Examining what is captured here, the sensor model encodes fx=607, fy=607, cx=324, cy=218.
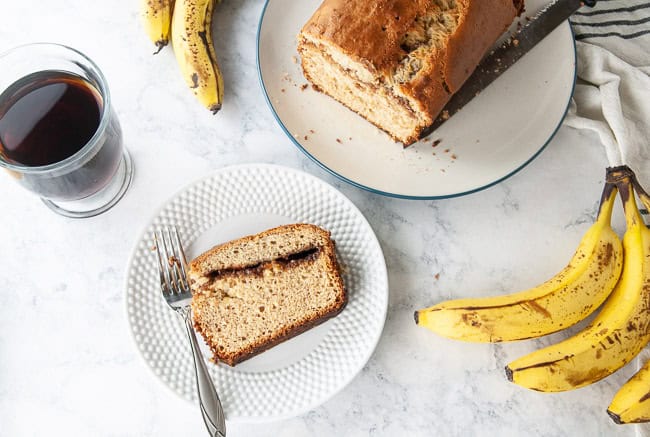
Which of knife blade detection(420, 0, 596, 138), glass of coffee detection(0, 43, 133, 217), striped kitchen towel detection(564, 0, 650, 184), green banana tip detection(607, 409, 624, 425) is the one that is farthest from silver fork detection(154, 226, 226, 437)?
striped kitchen towel detection(564, 0, 650, 184)

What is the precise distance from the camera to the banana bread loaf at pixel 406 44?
175 cm

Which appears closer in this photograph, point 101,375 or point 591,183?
point 101,375

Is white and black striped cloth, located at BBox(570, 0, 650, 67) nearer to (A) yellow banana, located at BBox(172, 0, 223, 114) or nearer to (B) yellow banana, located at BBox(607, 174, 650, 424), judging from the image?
(B) yellow banana, located at BBox(607, 174, 650, 424)

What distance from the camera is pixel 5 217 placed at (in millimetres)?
2016

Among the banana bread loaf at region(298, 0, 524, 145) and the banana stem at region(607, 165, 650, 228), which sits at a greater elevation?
the banana bread loaf at region(298, 0, 524, 145)

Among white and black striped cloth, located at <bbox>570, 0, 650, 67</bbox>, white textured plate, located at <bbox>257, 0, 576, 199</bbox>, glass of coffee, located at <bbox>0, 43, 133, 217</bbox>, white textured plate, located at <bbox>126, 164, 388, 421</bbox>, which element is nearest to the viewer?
glass of coffee, located at <bbox>0, 43, 133, 217</bbox>

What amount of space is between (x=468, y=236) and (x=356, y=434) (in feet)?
2.45

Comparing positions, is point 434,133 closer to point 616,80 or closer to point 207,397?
point 616,80

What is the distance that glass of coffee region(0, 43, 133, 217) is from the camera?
5.63ft

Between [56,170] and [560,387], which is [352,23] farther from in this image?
[560,387]

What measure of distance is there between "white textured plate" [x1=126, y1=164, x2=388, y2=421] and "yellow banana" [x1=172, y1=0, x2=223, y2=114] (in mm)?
276

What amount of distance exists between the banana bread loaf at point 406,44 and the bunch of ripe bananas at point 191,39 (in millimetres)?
353

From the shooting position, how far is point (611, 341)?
180 centimetres

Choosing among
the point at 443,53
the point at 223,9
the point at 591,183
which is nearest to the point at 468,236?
the point at 591,183
